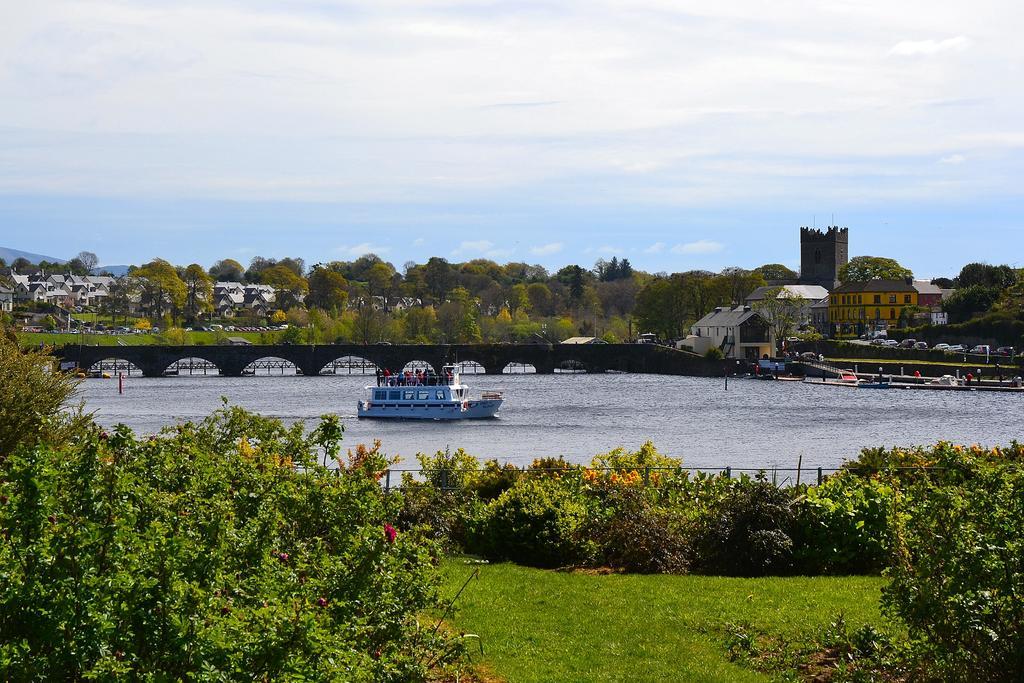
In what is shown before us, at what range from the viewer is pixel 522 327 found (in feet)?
636

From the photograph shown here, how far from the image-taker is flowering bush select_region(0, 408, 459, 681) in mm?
7840

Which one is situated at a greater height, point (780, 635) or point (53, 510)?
point (53, 510)

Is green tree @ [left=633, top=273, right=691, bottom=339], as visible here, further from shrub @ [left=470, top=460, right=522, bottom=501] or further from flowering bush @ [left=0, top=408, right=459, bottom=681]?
flowering bush @ [left=0, top=408, right=459, bottom=681]

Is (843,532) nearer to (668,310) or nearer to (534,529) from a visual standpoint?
(534,529)

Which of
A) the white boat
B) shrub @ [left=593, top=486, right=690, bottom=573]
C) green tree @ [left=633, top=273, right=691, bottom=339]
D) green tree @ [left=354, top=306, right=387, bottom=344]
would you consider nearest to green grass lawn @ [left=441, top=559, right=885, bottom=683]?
shrub @ [left=593, top=486, right=690, bottom=573]

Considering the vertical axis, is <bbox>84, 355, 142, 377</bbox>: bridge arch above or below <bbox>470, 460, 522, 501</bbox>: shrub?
below

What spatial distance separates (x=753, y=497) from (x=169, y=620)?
36.4 feet

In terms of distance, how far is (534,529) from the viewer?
18.4 m

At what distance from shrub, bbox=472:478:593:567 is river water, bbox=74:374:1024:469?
18.7 m

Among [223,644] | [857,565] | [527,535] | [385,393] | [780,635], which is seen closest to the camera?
[223,644]

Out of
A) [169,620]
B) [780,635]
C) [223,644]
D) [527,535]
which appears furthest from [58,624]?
[527,535]

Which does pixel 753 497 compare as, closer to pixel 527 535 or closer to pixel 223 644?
pixel 527 535

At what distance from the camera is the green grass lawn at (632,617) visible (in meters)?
12.3

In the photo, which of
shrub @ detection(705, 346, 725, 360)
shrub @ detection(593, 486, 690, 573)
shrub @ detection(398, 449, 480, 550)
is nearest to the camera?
shrub @ detection(593, 486, 690, 573)
